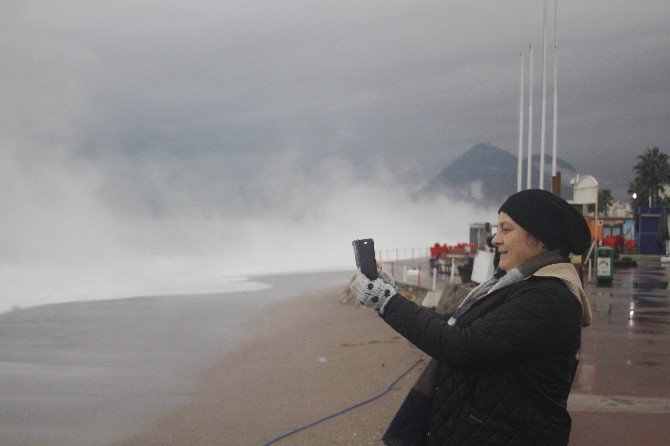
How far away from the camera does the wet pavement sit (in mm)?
5508

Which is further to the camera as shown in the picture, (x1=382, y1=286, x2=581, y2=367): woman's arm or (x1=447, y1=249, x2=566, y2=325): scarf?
(x1=447, y1=249, x2=566, y2=325): scarf

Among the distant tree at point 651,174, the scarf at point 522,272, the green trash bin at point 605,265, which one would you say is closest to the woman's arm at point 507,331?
the scarf at point 522,272

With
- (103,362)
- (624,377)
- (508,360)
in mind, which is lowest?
(103,362)

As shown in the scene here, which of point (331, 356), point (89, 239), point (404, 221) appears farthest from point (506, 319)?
point (404, 221)

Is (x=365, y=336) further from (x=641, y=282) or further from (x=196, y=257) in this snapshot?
(x=196, y=257)

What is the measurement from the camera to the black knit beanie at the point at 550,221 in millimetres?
2434

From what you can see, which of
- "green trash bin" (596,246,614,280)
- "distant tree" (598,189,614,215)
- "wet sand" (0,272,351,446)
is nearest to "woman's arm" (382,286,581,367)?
"wet sand" (0,272,351,446)

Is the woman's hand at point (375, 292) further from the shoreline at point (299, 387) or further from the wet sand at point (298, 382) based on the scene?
the shoreline at point (299, 387)

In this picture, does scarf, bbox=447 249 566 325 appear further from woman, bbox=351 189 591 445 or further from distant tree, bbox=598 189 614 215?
distant tree, bbox=598 189 614 215

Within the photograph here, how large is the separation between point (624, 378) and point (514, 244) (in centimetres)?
570

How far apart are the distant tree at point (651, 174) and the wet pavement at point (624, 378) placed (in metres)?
87.6

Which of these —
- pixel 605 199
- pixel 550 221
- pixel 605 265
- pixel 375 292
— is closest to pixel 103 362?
pixel 375 292

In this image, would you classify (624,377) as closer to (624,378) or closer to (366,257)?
(624,378)

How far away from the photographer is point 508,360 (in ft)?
7.31
